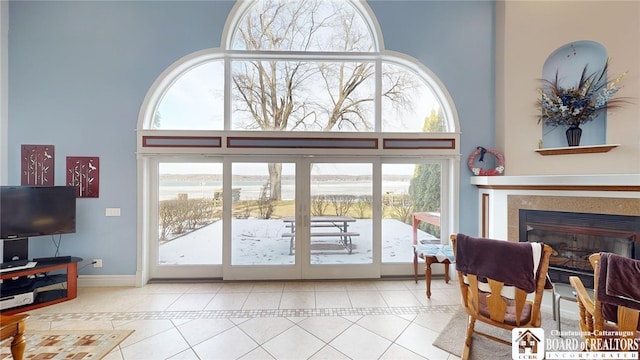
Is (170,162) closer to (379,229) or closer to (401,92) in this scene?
(379,229)

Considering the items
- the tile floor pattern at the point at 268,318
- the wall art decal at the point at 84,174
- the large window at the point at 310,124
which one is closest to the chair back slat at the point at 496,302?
the tile floor pattern at the point at 268,318

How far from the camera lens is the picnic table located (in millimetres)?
3602

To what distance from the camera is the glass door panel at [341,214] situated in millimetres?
3588

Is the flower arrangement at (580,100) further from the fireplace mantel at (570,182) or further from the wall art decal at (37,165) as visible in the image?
the wall art decal at (37,165)

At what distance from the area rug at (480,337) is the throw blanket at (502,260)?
2.44 ft

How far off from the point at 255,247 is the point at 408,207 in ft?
7.68

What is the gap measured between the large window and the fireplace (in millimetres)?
905

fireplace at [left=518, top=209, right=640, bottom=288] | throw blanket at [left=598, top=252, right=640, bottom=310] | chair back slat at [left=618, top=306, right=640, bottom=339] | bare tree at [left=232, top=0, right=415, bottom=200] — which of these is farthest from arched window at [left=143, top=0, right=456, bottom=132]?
chair back slat at [left=618, top=306, right=640, bottom=339]

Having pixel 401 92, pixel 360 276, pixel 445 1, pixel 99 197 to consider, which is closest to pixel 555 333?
pixel 360 276

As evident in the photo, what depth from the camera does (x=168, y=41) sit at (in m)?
3.40

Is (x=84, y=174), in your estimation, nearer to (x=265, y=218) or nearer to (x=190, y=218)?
(x=190, y=218)

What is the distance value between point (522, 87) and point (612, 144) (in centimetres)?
118

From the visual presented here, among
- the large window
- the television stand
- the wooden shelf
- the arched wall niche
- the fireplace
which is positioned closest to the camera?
the fireplace

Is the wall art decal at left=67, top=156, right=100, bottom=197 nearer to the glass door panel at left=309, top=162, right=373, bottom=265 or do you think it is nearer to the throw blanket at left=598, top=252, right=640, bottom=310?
the glass door panel at left=309, top=162, right=373, bottom=265
